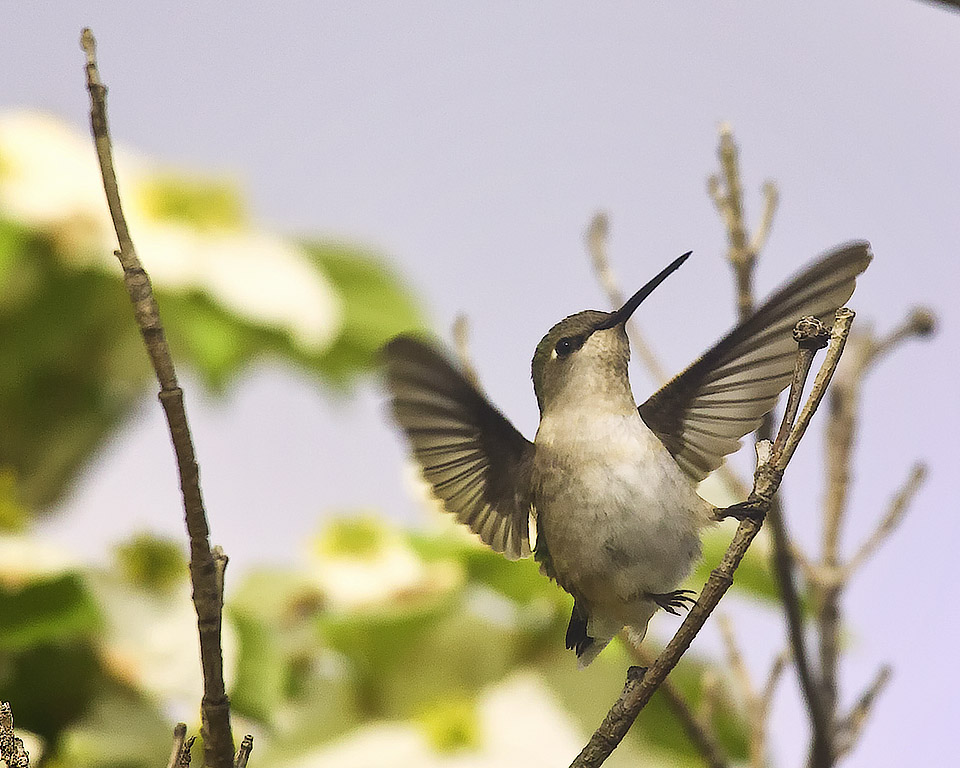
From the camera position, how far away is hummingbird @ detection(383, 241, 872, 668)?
203 mm

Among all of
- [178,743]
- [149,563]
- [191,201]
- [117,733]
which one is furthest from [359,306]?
[178,743]

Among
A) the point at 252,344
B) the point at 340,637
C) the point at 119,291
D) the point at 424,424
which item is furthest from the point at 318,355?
the point at 424,424

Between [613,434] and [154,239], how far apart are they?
756mm

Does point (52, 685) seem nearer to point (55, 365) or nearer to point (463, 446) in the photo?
point (55, 365)

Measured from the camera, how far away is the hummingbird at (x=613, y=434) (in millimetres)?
203

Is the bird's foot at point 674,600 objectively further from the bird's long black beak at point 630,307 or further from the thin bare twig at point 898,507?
the thin bare twig at point 898,507

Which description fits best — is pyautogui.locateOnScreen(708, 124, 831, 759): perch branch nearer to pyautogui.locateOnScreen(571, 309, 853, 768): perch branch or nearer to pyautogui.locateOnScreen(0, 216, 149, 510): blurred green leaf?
pyautogui.locateOnScreen(571, 309, 853, 768): perch branch

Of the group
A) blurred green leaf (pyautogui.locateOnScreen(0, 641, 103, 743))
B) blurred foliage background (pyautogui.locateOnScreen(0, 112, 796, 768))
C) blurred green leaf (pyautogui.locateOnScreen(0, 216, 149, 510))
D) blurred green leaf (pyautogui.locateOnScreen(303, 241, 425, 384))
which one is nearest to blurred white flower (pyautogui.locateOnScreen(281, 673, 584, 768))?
blurred foliage background (pyautogui.locateOnScreen(0, 112, 796, 768))

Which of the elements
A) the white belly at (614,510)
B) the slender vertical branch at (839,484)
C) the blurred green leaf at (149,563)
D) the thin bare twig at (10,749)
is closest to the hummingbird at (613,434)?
the white belly at (614,510)

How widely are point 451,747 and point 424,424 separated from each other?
1.51 ft

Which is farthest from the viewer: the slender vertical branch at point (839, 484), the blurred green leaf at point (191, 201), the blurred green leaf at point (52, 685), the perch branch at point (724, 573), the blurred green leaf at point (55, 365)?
the blurred green leaf at point (191, 201)

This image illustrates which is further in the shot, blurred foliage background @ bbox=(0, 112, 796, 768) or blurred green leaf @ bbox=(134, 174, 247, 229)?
blurred green leaf @ bbox=(134, 174, 247, 229)

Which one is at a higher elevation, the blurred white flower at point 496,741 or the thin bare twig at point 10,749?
the blurred white flower at point 496,741

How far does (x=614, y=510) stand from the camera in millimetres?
205
